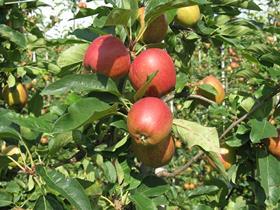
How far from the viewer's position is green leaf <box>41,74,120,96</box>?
40.0 inches

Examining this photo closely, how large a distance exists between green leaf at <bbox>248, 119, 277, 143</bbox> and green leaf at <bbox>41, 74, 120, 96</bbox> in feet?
1.27

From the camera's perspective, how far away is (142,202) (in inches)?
43.3

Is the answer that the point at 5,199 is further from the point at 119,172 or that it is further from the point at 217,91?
the point at 217,91

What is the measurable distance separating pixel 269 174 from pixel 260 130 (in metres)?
0.12

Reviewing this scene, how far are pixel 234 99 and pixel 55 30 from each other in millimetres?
3622

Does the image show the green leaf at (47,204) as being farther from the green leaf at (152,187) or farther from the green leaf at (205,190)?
the green leaf at (205,190)

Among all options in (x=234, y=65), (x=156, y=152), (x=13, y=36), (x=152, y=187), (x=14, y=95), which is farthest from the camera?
(x=234, y=65)

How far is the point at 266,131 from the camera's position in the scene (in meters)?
1.23

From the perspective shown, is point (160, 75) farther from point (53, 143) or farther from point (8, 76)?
point (8, 76)

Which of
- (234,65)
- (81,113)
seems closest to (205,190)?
(81,113)

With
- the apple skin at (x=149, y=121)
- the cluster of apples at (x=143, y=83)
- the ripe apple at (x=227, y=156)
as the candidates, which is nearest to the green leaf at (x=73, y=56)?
the cluster of apples at (x=143, y=83)

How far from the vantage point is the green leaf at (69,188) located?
3.22ft

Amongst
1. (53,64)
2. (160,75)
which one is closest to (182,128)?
(160,75)

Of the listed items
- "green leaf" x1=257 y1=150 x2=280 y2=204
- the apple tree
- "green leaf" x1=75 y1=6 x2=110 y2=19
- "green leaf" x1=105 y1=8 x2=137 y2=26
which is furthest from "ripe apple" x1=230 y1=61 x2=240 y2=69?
"green leaf" x1=105 y1=8 x2=137 y2=26
